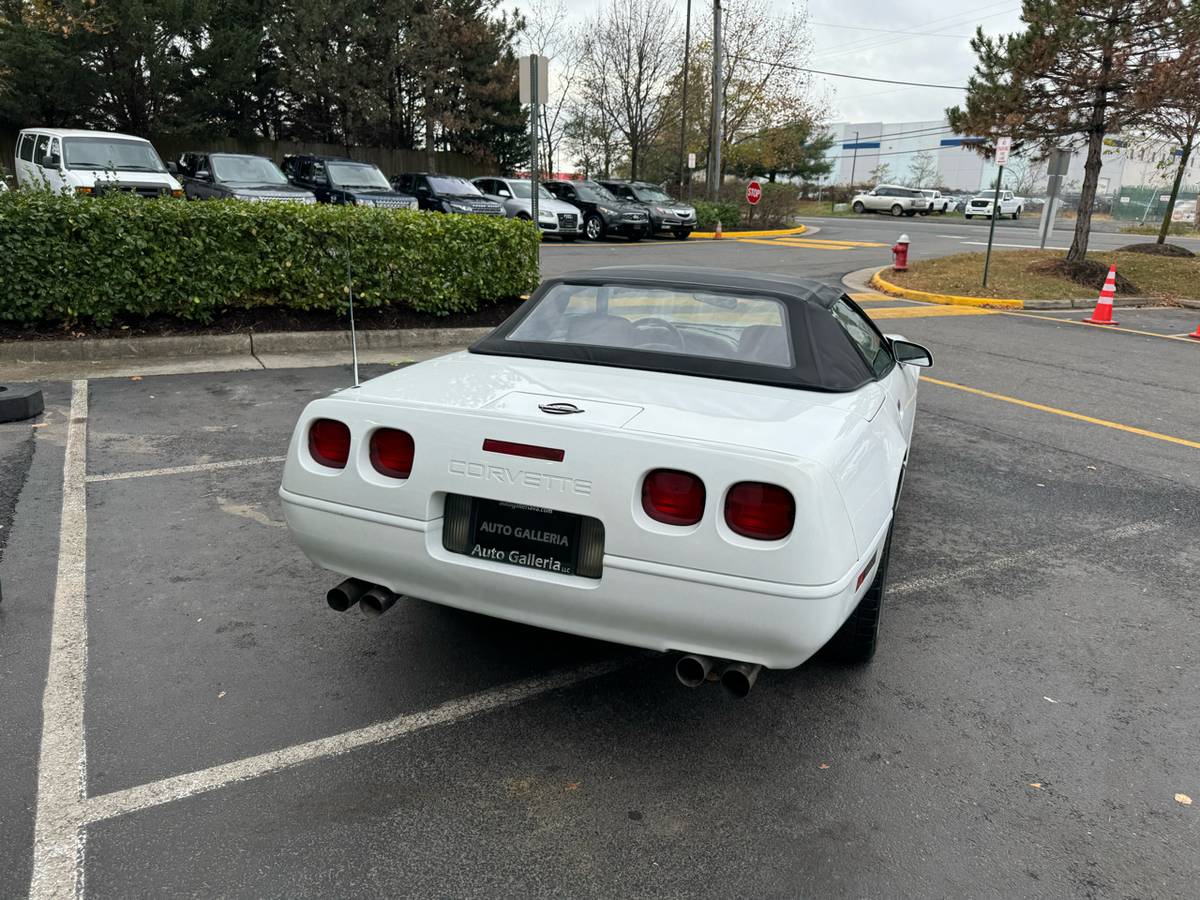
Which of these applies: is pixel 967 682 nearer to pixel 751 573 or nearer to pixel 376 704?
pixel 751 573

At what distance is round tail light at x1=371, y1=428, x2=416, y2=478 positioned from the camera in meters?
2.95

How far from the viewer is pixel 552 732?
3041 millimetres

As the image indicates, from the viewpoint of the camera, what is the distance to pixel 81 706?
306cm

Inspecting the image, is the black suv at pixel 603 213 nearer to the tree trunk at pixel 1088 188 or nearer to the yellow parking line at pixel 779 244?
the yellow parking line at pixel 779 244

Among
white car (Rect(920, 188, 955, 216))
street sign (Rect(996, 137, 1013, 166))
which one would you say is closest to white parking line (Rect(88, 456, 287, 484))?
street sign (Rect(996, 137, 1013, 166))

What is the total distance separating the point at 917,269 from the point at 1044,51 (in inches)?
178

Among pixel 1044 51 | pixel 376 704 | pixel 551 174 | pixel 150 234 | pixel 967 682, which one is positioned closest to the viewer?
pixel 376 704

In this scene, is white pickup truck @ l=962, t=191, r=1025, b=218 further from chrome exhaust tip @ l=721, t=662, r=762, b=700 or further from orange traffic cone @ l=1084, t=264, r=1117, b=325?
chrome exhaust tip @ l=721, t=662, r=762, b=700

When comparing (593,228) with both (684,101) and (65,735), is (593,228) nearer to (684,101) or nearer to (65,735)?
(684,101)

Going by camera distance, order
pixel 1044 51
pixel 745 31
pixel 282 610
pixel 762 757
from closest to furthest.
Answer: pixel 762 757 → pixel 282 610 → pixel 1044 51 → pixel 745 31

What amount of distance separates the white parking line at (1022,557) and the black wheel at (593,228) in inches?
824

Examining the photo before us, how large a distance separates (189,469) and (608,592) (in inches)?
153

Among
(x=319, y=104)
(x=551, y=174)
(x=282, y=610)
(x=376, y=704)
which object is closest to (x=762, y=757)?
(x=376, y=704)

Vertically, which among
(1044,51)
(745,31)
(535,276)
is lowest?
(535,276)
